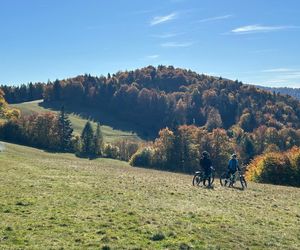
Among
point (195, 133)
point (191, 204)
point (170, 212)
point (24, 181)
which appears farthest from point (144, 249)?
point (195, 133)

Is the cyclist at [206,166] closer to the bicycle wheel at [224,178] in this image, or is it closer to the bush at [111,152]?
the bicycle wheel at [224,178]

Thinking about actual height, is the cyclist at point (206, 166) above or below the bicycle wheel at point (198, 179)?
above

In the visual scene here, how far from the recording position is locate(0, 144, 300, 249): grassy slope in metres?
14.1

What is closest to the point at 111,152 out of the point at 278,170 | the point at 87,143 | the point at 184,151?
the point at 87,143

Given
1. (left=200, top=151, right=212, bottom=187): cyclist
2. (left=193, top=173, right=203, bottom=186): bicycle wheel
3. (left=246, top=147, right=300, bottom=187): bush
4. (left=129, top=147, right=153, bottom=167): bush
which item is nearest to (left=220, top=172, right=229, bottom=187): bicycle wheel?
(left=200, top=151, right=212, bottom=187): cyclist

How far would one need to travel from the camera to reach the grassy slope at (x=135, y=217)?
46.3 feet

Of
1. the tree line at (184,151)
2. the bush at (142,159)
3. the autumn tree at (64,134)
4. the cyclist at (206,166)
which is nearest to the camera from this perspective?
the cyclist at (206,166)

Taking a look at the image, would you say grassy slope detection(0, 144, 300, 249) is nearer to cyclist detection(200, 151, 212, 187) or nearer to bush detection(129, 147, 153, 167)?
cyclist detection(200, 151, 212, 187)

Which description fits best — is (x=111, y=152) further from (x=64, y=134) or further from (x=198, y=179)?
(x=198, y=179)

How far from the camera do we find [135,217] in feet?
57.1

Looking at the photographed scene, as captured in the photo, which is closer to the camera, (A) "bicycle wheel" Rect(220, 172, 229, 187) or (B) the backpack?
(A) "bicycle wheel" Rect(220, 172, 229, 187)

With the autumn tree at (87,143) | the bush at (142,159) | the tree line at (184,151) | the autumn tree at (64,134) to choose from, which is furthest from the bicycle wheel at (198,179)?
the autumn tree at (64,134)

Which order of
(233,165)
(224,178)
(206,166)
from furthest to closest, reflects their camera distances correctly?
(224,178)
(233,165)
(206,166)

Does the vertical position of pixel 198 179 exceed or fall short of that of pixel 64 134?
it falls short
